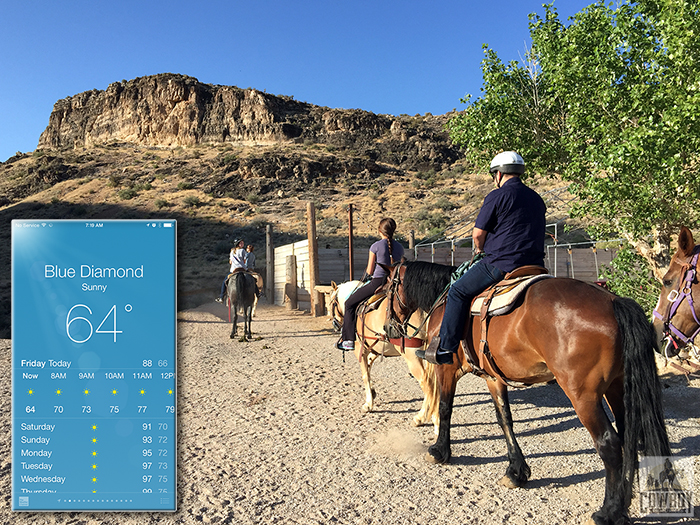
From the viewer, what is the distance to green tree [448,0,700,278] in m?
5.84

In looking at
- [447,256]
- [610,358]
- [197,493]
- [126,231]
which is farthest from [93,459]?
[447,256]

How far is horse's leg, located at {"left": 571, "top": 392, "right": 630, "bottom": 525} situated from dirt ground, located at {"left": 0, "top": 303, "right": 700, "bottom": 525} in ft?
0.99

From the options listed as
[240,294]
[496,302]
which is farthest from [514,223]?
[240,294]

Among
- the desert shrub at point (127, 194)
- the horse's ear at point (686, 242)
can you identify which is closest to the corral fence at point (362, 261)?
the horse's ear at point (686, 242)

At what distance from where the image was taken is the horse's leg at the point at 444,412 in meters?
4.05

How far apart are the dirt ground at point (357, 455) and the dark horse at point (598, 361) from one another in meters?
0.62

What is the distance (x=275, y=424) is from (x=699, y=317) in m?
4.05

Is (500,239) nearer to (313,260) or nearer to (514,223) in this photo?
(514,223)

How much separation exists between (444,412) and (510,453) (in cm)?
64

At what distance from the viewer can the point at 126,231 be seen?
5.71 feet

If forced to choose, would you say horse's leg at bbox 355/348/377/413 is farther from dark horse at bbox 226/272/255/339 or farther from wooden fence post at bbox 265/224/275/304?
wooden fence post at bbox 265/224/275/304

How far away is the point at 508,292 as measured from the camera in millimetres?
3391

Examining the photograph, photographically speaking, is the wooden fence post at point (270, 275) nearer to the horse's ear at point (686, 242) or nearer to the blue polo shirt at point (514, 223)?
the blue polo shirt at point (514, 223)

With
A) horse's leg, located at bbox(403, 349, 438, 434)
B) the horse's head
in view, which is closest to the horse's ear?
the horse's head
